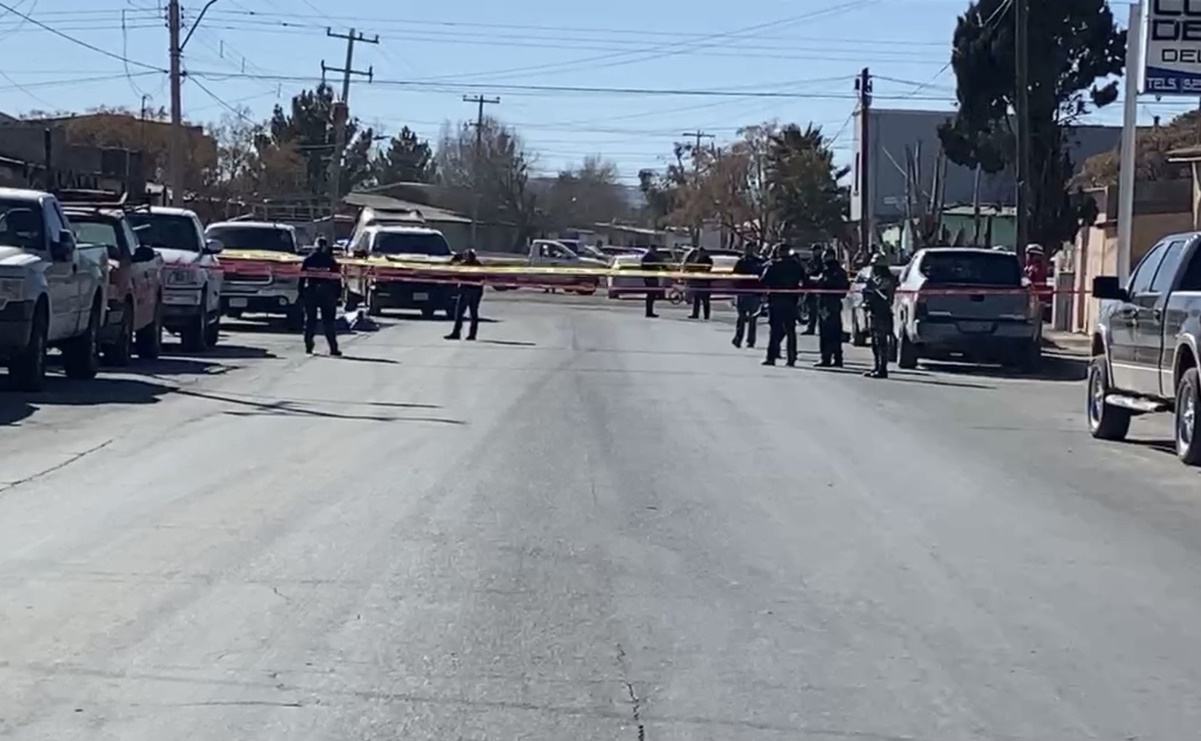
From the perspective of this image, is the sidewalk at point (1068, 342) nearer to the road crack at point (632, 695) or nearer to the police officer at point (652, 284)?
the police officer at point (652, 284)

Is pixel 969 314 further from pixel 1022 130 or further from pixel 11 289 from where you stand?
pixel 11 289

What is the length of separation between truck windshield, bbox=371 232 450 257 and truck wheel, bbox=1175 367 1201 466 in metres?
26.3

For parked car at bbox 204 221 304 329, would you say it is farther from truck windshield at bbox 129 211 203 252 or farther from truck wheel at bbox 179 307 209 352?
truck wheel at bbox 179 307 209 352

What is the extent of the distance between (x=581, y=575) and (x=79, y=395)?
1101 centimetres

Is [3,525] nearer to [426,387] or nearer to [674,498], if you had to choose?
[674,498]

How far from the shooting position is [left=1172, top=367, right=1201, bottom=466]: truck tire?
15695 millimetres

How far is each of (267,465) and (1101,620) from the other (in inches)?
275

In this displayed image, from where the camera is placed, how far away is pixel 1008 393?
24047mm

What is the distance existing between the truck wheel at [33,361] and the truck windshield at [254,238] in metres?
Answer: 17.2

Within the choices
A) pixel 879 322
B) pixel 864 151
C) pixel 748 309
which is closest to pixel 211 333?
pixel 748 309

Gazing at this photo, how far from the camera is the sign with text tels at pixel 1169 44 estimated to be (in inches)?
1094

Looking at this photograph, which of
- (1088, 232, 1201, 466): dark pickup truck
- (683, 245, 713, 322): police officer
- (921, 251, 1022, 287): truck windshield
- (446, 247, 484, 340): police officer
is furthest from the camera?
(683, 245, 713, 322): police officer

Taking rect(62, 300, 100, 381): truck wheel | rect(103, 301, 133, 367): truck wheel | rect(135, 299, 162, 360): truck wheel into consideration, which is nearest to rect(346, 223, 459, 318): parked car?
rect(135, 299, 162, 360): truck wheel

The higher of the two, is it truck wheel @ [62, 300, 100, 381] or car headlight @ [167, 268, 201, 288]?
car headlight @ [167, 268, 201, 288]
